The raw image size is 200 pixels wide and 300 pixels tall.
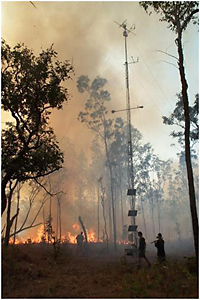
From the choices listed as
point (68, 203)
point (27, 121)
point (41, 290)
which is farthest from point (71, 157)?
point (41, 290)

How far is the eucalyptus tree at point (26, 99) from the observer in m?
13.2

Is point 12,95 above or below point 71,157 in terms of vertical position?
below

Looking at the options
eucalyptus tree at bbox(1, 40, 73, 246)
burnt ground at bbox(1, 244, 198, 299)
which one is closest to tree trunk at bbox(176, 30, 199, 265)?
burnt ground at bbox(1, 244, 198, 299)

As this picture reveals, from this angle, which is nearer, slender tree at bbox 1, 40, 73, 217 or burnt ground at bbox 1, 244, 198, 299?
burnt ground at bbox 1, 244, 198, 299

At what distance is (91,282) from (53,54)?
10866 mm

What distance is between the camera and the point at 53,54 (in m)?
14.0

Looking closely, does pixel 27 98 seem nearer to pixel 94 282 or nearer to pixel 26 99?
pixel 26 99

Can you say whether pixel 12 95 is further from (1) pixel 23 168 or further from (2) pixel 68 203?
(2) pixel 68 203

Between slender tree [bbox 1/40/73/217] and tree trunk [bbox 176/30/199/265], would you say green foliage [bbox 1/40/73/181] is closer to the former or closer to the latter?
slender tree [bbox 1/40/73/217]

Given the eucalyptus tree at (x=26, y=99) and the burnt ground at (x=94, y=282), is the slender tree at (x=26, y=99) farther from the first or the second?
the burnt ground at (x=94, y=282)

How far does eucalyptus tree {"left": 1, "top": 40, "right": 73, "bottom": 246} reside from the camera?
13.2 metres

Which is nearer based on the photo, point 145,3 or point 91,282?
point 91,282

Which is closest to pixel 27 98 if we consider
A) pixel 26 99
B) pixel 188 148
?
pixel 26 99

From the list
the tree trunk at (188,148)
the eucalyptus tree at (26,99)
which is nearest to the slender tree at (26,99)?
the eucalyptus tree at (26,99)
